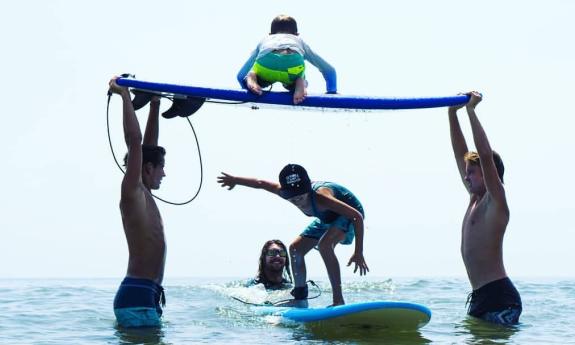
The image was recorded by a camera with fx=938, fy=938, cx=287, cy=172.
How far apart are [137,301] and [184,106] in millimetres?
2405

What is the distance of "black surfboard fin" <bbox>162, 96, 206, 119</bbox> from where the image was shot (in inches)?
421

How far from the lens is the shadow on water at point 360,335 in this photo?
9625mm

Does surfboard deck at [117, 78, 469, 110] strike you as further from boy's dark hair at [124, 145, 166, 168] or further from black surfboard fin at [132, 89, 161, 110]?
boy's dark hair at [124, 145, 166, 168]

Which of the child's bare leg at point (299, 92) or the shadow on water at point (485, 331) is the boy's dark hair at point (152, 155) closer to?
the child's bare leg at point (299, 92)

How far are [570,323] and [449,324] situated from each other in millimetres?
1752

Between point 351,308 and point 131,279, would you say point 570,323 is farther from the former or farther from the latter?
point 131,279

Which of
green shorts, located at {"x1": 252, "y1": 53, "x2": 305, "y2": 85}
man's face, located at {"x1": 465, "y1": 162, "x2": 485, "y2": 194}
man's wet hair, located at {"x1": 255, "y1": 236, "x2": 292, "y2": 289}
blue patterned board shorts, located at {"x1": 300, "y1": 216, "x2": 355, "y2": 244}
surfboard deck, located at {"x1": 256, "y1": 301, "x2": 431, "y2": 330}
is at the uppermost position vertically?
green shorts, located at {"x1": 252, "y1": 53, "x2": 305, "y2": 85}

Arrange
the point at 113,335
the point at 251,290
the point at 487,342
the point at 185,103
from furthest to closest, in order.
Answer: the point at 251,290
the point at 185,103
the point at 113,335
the point at 487,342

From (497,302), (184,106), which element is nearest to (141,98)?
(184,106)

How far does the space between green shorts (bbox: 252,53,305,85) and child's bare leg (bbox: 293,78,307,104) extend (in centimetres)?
15

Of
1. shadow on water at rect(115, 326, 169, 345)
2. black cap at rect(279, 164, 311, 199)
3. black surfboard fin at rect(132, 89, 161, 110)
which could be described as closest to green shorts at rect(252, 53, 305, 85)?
black cap at rect(279, 164, 311, 199)

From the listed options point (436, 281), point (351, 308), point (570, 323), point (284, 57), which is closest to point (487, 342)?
point (351, 308)

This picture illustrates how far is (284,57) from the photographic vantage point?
1077 centimetres

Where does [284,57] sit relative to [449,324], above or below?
above
